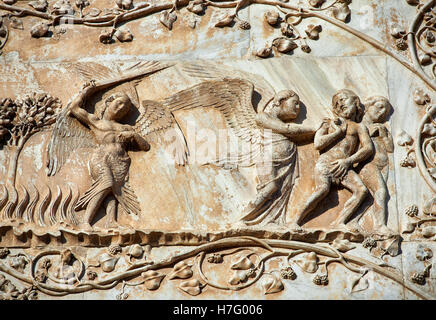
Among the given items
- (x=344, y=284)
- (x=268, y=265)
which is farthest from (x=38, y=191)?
(x=344, y=284)

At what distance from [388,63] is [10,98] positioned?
377 centimetres

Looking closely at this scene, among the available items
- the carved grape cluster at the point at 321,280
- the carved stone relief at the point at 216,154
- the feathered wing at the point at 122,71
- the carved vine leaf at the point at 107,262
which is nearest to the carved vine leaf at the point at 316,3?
the carved stone relief at the point at 216,154

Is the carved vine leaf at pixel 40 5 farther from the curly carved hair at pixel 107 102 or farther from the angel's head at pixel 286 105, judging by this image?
the angel's head at pixel 286 105

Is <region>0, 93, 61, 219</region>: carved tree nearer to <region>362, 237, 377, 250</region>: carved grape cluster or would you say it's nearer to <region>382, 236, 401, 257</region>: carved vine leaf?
<region>362, 237, 377, 250</region>: carved grape cluster

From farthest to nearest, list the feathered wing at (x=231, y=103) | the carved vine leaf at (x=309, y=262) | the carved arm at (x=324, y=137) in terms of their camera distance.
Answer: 1. the feathered wing at (x=231, y=103)
2. the carved arm at (x=324, y=137)
3. the carved vine leaf at (x=309, y=262)

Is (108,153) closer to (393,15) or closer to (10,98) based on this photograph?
(10,98)

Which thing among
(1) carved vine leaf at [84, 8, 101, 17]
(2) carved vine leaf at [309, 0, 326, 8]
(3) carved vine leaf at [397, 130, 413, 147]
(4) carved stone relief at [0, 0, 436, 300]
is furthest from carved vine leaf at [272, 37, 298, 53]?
(1) carved vine leaf at [84, 8, 101, 17]

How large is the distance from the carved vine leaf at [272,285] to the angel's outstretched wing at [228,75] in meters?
1.72

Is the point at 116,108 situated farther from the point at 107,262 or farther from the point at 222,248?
the point at 222,248

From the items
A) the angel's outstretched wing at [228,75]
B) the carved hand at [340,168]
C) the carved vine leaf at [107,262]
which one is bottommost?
the carved vine leaf at [107,262]

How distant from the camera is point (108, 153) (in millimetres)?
8648

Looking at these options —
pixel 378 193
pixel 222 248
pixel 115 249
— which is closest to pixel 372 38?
pixel 378 193

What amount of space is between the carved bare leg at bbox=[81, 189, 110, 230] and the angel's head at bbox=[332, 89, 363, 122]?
2333 mm

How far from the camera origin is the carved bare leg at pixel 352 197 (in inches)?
327
